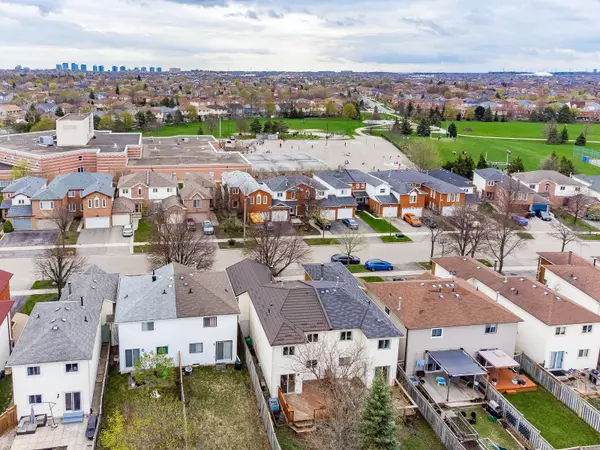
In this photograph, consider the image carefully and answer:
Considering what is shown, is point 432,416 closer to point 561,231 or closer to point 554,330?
point 554,330

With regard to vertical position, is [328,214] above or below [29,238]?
above

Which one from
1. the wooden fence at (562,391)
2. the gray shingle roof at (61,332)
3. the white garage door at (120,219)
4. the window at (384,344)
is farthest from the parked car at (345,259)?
the white garage door at (120,219)

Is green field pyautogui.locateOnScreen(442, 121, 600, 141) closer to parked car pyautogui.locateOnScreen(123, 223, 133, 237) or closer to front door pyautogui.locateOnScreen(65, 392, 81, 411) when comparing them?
parked car pyautogui.locateOnScreen(123, 223, 133, 237)

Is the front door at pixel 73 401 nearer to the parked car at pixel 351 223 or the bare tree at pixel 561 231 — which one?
the parked car at pixel 351 223

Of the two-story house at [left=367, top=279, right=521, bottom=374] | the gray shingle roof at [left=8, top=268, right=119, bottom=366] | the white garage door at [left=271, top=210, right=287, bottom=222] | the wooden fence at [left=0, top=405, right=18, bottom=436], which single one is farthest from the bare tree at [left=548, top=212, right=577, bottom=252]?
Answer: the wooden fence at [left=0, top=405, right=18, bottom=436]

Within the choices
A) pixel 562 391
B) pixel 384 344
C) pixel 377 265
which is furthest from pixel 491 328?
pixel 377 265

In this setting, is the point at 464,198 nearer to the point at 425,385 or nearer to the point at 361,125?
the point at 425,385

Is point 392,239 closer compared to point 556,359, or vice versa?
point 556,359
